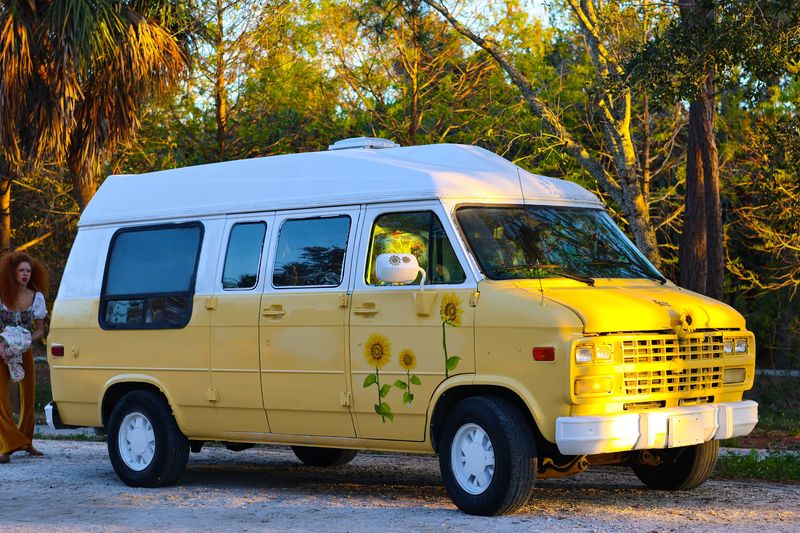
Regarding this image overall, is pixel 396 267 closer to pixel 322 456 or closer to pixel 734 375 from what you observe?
pixel 734 375

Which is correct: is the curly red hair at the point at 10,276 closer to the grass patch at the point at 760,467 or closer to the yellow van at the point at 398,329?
the yellow van at the point at 398,329

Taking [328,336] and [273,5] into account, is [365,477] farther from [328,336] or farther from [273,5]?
[273,5]

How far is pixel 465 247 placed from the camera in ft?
27.7

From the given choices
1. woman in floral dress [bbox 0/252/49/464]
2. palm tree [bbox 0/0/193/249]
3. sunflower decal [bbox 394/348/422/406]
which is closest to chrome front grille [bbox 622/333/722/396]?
sunflower decal [bbox 394/348/422/406]

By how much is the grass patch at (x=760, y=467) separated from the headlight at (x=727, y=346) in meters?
2.20

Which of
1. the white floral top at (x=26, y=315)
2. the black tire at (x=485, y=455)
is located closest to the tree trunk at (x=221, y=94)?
the white floral top at (x=26, y=315)

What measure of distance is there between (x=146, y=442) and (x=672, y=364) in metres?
4.53

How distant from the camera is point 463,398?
8.48 m

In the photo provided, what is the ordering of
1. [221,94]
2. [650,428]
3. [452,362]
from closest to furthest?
1. [650,428]
2. [452,362]
3. [221,94]

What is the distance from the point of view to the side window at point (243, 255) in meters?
9.73

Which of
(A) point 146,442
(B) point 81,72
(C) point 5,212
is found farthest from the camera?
(C) point 5,212

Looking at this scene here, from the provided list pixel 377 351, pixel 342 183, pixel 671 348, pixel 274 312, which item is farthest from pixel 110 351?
pixel 671 348

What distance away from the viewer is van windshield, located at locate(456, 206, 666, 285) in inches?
337

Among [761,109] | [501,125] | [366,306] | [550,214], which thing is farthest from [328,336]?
[761,109]
